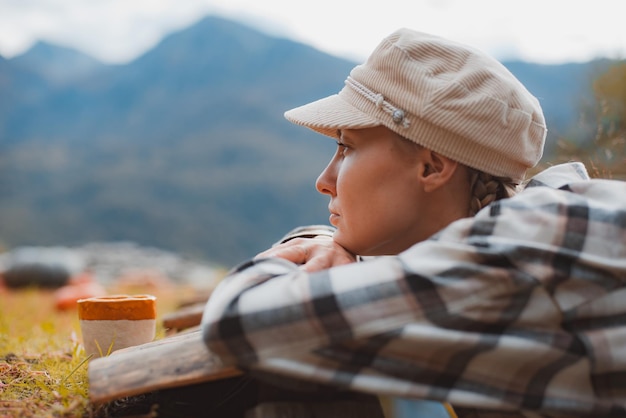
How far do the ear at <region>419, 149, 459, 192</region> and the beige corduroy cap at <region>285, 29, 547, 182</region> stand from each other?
0.16 feet

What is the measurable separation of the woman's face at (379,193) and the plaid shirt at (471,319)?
373 millimetres

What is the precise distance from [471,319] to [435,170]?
55 centimetres

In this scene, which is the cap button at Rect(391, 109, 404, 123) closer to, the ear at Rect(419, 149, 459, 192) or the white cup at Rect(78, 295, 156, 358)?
the ear at Rect(419, 149, 459, 192)

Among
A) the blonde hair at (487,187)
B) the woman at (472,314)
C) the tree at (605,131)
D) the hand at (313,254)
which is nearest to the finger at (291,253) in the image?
the hand at (313,254)

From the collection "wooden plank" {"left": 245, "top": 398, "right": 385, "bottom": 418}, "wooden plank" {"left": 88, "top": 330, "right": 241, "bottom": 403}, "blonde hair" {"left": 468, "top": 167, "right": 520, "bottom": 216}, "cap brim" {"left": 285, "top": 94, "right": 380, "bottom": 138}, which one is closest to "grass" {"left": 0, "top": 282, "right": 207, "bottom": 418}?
"wooden plank" {"left": 88, "top": 330, "right": 241, "bottom": 403}

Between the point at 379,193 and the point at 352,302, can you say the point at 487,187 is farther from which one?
the point at 352,302

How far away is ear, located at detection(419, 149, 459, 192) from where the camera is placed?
1800 millimetres

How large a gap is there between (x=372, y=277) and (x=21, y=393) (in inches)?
48.8

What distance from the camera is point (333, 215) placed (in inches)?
77.7

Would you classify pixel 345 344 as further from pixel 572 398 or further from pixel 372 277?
pixel 572 398

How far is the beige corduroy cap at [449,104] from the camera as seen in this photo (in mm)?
1697

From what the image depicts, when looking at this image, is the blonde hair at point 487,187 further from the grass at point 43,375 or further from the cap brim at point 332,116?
the grass at point 43,375

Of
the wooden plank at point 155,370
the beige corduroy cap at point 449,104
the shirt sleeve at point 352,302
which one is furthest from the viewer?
the beige corduroy cap at point 449,104

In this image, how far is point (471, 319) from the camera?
1.39m
